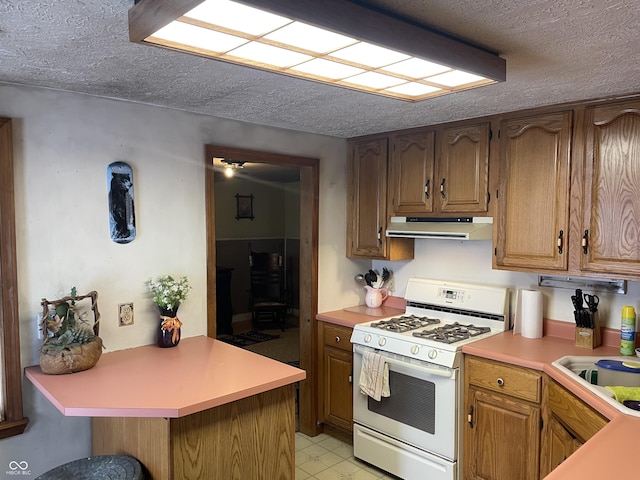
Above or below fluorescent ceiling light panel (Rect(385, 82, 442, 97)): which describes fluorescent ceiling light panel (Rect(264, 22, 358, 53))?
below

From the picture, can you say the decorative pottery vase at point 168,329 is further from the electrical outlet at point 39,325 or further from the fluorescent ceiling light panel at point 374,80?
the fluorescent ceiling light panel at point 374,80

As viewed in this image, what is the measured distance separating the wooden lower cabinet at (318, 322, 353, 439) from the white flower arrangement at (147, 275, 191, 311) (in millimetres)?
1175

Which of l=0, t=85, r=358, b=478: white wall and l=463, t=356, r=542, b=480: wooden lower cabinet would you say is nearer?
l=0, t=85, r=358, b=478: white wall

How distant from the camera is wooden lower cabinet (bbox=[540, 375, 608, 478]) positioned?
1924 mm

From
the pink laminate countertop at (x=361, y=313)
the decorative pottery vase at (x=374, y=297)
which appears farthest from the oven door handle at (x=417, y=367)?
the decorative pottery vase at (x=374, y=297)

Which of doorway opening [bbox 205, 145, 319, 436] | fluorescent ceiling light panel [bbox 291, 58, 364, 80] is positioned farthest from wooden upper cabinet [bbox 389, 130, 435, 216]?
fluorescent ceiling light panel [bbox 291, 58, 364, 80]

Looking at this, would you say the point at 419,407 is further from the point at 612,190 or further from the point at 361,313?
the point at 612,190

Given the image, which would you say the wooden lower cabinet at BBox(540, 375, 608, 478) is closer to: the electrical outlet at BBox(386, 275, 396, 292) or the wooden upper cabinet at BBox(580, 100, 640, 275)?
the wooden upper cabinet at BBox(580, 100, 640, 275)

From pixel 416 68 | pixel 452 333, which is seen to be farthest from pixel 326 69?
pixel 452 333

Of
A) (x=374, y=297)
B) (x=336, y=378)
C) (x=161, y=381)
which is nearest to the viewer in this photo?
(x=161, y=381)

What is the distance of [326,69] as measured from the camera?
65.4 inches

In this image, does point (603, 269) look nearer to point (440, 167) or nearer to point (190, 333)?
point (440, 167)

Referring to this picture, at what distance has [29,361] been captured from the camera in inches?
86.7

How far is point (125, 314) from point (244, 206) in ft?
14.3
